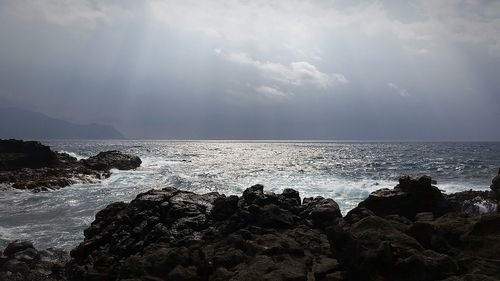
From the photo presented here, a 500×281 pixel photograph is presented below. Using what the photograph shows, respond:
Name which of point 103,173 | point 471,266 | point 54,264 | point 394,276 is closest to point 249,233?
A: point 394,276

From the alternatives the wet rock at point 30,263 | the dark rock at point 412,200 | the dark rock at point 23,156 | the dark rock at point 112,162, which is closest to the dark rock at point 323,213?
the dark rock at point 412,200

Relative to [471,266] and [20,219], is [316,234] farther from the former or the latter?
[20,219]

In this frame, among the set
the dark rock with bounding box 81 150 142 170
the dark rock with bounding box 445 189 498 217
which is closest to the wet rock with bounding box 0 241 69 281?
the dark rock with bounding box 445 189 498 217

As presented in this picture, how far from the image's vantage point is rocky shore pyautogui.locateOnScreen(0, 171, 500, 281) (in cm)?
1109

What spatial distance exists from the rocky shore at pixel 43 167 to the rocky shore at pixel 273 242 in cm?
2754

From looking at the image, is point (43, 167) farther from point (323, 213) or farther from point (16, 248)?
point (323, 213)

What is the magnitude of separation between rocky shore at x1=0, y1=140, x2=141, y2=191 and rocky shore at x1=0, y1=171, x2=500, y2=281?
2754 centimetres

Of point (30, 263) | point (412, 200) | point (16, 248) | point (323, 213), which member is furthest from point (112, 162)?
point (412, 200)

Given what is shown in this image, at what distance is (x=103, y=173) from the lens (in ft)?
187

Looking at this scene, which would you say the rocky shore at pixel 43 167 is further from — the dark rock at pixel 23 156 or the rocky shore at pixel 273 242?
the rocky shore at pixel 273 242

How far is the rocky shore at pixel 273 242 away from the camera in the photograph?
11.1 metres

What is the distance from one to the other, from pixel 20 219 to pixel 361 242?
87.2 ft

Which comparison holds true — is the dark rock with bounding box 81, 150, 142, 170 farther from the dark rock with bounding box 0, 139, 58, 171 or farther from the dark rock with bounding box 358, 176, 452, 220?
the dark rock with bounding box 358, 176, 452, 220

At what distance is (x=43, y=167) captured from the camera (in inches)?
2437
